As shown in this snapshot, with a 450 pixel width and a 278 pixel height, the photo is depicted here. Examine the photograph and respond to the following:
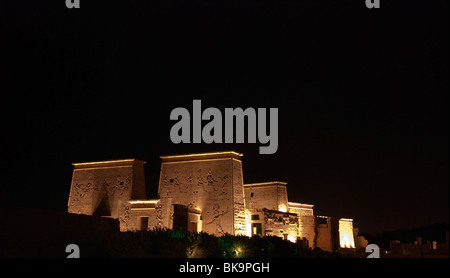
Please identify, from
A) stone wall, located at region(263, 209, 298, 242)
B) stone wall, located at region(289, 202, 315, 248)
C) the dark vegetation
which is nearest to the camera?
the dark vegetation

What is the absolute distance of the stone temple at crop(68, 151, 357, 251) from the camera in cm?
2212

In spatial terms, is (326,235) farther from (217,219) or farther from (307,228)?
(217,219)

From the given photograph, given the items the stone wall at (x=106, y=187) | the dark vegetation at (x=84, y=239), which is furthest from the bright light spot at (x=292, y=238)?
the dark vegetation at (x=84, y=239)

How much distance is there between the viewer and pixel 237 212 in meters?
22.2

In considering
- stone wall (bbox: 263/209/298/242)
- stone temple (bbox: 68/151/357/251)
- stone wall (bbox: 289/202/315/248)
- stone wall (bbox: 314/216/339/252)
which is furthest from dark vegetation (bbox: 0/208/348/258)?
stone wall (bbox: 314/216/339/252)

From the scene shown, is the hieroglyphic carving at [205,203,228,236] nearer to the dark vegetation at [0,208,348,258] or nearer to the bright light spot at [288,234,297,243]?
the dark vegetation at [0,208,348,258]

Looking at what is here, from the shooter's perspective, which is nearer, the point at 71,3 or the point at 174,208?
the point at 71,3

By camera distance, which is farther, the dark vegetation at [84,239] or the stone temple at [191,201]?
the stone temple at [191,201]

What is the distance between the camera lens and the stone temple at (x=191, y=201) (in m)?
22.1

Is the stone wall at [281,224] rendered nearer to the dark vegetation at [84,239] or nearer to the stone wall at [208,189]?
the stone wall at [208,189]

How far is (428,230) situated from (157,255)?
46090 millimetres
